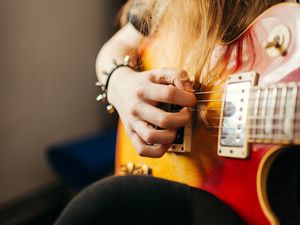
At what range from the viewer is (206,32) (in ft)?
1.91

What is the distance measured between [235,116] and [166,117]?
0.35 ft

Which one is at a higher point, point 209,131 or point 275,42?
point 275,42

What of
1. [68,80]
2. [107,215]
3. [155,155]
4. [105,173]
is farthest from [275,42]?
[68,80]

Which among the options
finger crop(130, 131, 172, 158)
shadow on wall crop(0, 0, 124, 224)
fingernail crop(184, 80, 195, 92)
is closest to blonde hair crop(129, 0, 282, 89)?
fingernail crop(184, 80, 195, 92)

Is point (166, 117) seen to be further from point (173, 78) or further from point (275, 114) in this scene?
point (275, 114)

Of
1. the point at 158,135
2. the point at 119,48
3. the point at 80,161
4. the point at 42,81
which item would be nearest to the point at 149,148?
the point at 158,135

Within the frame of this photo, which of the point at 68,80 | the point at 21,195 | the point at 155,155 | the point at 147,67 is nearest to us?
the point at 155,155

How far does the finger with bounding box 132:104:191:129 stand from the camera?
551mm

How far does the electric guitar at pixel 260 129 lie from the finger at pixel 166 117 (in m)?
0.03

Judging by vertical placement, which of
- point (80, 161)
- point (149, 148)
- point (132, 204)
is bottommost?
point (80, 161)

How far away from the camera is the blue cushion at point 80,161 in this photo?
173 cm

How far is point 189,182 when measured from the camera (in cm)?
60

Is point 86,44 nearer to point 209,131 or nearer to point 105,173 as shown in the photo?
point 105,173

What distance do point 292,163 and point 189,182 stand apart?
18 centimetres
